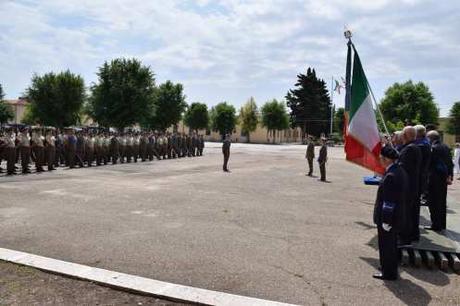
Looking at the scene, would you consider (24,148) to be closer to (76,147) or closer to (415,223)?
(76,147)

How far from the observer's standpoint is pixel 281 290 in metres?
5.43

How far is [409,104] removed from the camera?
244ft

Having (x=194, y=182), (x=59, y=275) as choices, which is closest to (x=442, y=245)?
(x=59, y=275)

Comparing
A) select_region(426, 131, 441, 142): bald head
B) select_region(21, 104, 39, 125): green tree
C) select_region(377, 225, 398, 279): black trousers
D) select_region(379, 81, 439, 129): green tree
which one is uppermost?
select_region(379, 81, 439, 129): green tree

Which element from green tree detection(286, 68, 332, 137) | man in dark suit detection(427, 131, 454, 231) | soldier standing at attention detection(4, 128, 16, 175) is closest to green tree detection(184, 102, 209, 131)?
green tree detection(286, 68, 332, 137)

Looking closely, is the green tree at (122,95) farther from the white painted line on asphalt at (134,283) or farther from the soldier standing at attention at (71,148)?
the white painted line on asphalt at (134,283)

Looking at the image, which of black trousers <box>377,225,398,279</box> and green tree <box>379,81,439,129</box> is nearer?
black trousers <box>377,225,398,279</box>

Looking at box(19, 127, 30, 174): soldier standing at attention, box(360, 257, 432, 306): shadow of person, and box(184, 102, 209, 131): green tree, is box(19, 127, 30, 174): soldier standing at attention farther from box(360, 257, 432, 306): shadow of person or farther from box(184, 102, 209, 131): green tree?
box(184, 102, 209, 131): green tree

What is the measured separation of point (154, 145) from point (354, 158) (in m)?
22.5

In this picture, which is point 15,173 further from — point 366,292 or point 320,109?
point 320,109

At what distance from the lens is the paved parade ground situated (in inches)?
221

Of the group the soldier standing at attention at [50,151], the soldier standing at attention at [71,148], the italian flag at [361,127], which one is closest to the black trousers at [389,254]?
the italian flag at [361,127]

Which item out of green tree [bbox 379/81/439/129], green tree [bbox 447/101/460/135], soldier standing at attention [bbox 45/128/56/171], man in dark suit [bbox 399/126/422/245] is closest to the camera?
man in dark suit [bbox 399/126/422/245]

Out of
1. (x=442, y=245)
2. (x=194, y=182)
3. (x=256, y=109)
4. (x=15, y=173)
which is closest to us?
(x=442, y=245)
